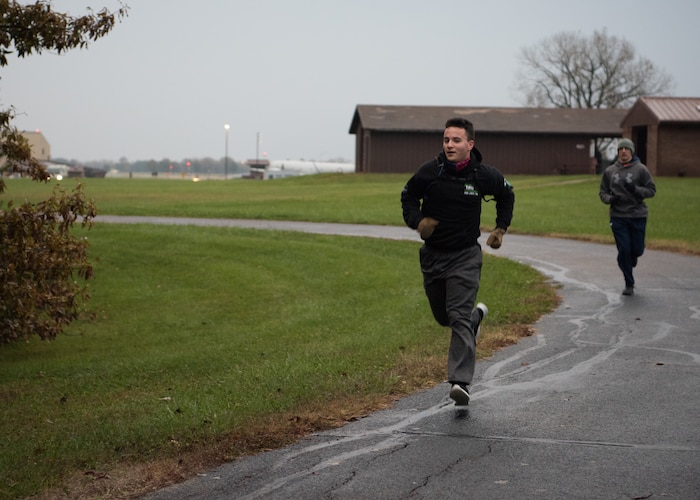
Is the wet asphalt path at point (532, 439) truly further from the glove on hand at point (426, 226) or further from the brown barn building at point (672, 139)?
the brown barn building at point (672, 139)

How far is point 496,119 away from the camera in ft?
235

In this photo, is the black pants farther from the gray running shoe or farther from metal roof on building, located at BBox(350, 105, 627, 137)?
metal roof on building, located at BBox(350, 105, 627, 137)

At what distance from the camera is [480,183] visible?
7762 mm

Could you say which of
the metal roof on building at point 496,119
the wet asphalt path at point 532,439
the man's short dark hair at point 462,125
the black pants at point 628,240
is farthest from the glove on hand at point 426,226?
the metal roof on building at point 496,119

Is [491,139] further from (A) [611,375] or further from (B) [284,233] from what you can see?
(A) [611,375]

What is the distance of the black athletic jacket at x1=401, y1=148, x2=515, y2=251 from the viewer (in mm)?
7719

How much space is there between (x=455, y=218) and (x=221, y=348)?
6.55m

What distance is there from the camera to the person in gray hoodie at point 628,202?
1391cm

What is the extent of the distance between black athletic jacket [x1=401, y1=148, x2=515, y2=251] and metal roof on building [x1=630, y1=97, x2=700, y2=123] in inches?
1909

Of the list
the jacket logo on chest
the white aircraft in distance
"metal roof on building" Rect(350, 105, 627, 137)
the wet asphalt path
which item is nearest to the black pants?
the wet asphalt path

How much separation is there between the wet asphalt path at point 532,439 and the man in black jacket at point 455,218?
0.71 metres

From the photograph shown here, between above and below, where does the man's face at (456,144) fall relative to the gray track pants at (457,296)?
above

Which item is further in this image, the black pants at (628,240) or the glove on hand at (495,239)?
the black pants at (628,240)

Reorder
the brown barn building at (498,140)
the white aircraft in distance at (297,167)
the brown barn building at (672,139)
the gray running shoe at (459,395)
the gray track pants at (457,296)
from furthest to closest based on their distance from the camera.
A: the white aircraft in distance at (297,167) → the brown barn building at (498,140) → the brown barn building at (672,139) → the gray track pants at (457,296) → the gray running shoe at (459,395)
